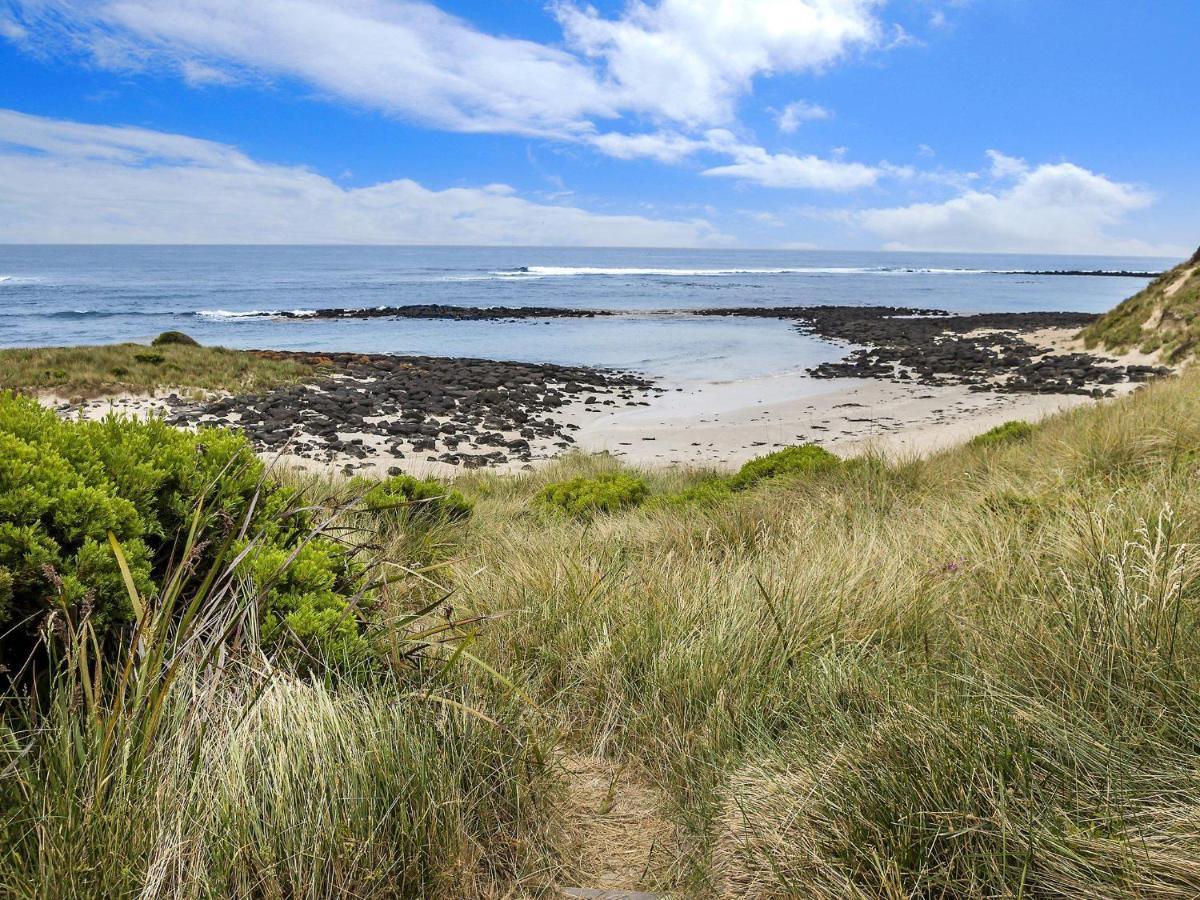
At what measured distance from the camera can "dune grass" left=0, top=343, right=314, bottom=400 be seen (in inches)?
803

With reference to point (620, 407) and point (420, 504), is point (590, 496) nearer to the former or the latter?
point (420, 504)

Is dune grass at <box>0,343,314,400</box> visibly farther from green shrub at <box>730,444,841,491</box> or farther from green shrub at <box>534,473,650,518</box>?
green shrub at <box>730,444,841,491</box>

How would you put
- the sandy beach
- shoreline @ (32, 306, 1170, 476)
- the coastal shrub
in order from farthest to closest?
shoreline @ (32, 306, 1170, 476)
the sandy beach
the coastal shrub

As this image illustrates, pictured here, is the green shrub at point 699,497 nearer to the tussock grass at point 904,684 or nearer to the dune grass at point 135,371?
the tussock grass at point 904,684

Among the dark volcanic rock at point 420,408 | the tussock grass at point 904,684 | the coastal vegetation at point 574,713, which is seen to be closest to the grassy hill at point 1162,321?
the dark volcanic rock at point 420,408

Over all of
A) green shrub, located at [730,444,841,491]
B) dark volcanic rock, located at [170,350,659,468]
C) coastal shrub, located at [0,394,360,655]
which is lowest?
dark volcanic rock, located at [170,350,659,468]

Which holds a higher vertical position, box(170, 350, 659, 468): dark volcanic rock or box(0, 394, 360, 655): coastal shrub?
box(0, 394, 360, 655): coastal shrub

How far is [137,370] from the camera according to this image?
72.3 ft

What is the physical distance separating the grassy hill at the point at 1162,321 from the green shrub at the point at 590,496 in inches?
917

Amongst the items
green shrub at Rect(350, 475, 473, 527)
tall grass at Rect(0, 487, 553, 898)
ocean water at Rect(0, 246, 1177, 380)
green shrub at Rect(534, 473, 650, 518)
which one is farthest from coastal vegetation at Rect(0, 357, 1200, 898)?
ocean water at Rect(0, 246, 1177, 380)

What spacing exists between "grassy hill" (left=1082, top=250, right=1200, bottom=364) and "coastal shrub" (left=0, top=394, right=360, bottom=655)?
28149 millimetres

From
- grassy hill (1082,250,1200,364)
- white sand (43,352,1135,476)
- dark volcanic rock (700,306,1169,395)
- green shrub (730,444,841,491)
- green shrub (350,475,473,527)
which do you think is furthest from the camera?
grassy hill (1082,250,1200,364)

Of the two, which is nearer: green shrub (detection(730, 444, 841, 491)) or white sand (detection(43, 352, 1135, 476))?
green shrub (detection(730, 444, 841, 491))

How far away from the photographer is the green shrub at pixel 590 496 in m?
8.05
